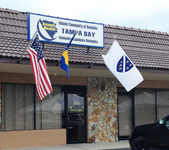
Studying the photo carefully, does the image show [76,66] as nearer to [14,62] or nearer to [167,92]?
[14,62]

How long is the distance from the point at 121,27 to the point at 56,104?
628 cm

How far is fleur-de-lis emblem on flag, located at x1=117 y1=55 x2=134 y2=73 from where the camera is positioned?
38.0 feet

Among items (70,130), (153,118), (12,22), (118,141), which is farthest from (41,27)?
(153,118)

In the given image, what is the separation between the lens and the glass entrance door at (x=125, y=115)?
51.7ft

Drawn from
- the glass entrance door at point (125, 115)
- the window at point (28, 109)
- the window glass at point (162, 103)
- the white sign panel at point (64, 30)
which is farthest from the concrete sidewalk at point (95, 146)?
the white sign panel at point (64, 30)

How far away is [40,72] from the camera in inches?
416

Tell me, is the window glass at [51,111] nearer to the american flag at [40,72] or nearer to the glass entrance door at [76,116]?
the glass entrance door at [76,116]

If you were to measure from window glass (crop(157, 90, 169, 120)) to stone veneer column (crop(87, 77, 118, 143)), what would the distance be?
2.81 meters

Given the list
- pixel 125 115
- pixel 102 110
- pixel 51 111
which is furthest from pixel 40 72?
pixel 125 115

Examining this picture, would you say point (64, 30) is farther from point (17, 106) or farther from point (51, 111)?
point (17, 106)

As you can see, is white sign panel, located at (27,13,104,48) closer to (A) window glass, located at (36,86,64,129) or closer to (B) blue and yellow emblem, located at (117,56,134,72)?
(A) window glass, located at (36,86,64,129)

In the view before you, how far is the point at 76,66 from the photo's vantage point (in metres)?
12.6

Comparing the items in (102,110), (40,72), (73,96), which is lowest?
(102,110)

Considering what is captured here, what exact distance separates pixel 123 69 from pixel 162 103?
20.1ft
